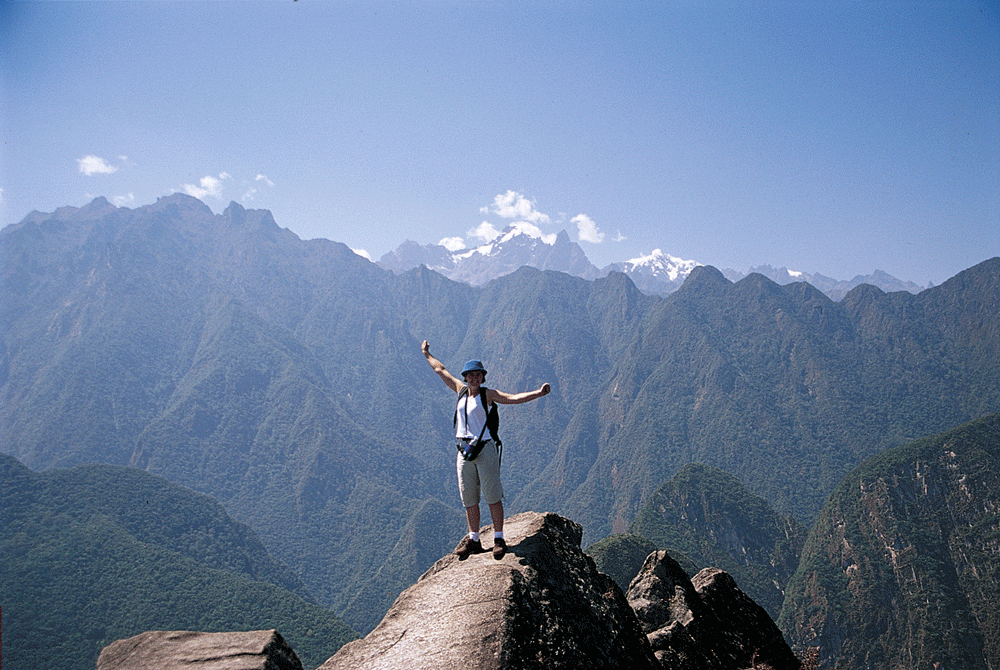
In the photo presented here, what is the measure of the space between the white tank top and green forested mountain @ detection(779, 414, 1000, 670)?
5686 inches

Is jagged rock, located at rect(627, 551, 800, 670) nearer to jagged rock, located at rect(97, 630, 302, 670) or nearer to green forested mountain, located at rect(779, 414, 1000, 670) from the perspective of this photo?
jagged rock, located at rect(97, 630, 302, 670)

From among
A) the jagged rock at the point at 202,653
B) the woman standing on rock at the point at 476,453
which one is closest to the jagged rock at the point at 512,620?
the woman standing on rock at the point at 476,453

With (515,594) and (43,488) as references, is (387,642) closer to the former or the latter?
(515,594)

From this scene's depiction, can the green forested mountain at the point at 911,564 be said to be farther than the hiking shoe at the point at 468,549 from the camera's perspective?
Yes

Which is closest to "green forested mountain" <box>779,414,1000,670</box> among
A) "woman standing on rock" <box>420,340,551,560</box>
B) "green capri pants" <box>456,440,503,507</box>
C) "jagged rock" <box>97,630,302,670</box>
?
"woman standing on rock" <box>420,340,551,560</box>

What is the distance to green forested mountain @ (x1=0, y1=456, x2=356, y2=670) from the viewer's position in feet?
378

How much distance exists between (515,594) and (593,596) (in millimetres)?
1904

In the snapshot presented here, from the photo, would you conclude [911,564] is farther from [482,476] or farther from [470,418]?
[470,418]

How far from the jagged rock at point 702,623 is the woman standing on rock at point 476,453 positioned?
397 centimetres

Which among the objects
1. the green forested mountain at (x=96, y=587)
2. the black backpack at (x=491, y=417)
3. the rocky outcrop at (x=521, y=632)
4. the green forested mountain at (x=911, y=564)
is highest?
the black backpack at (x=491, y=417)

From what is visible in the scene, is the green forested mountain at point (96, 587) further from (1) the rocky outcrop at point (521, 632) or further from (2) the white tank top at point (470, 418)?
(2) the white tank top at point (470, 418)

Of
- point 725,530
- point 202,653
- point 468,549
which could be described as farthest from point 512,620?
point 725,530

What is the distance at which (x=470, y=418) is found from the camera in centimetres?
1016

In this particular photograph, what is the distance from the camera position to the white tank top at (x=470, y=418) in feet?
33.0
